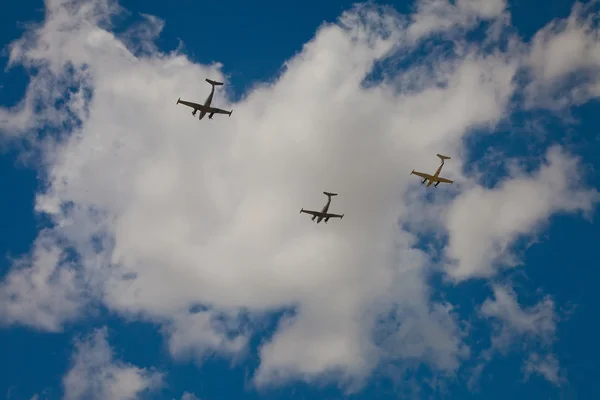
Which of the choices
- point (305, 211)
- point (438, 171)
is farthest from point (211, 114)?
point (438, 171)

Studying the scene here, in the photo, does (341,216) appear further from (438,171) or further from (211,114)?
(211,114)

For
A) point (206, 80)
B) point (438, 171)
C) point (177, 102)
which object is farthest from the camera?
point (438, 171)

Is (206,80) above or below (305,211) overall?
above

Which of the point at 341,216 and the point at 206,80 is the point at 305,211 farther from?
the point at 206,80

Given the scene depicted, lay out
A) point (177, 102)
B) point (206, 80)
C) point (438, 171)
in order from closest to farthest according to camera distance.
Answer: point (177, 102) < point (206, 80) < point (438, 171)

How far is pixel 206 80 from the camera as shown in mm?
125562

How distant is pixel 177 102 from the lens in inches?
4606

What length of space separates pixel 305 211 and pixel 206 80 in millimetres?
36956

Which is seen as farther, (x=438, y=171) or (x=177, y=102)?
(x=438, y=171)

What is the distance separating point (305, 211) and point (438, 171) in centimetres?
3363

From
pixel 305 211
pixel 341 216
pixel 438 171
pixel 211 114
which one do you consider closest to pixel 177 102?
pixel 211 114

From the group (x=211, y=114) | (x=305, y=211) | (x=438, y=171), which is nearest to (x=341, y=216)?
(x=305, y=211)

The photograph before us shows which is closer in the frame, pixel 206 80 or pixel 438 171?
pixel 206 80

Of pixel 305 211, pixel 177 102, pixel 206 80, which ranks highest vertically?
pixel 206 80
